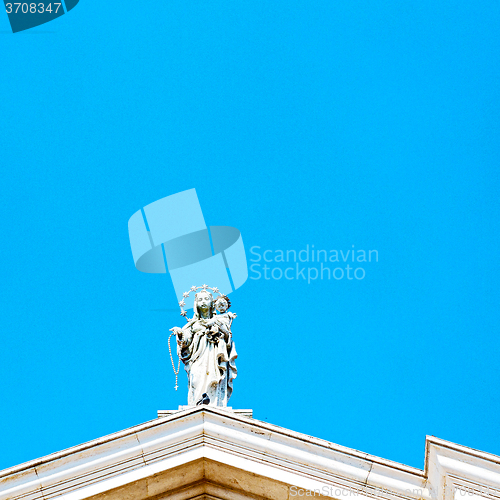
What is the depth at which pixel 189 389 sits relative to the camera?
14.4 metres

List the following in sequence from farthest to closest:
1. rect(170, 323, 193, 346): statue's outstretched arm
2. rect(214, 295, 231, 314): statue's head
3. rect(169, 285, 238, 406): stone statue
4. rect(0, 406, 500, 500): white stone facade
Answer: rect(214, 295, 231, 314): statue's head
rect(170, 323, 193, 346): statue's outstretched arm
rect(169, 285, 238, 406): stone statue
rect(0, 406, 500, 500): white stone facade

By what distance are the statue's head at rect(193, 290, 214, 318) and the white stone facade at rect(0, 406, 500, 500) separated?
137 inches

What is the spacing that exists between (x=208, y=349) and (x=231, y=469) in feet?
10.6

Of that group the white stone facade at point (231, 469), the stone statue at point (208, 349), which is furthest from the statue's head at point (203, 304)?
the white stone facade at point (231, 469)

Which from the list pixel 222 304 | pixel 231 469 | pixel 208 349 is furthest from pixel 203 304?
pixel 231 469

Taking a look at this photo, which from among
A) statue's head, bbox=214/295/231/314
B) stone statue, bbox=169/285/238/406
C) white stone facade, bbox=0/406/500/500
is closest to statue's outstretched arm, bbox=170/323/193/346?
stone statue, bbox=169/285/238/406

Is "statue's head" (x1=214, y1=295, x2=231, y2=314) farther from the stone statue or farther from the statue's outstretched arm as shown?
the statue's outstretched arm

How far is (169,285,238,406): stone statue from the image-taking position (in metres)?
14.2

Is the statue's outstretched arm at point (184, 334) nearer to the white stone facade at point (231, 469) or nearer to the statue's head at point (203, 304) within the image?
the statue's head at point (203, 304)

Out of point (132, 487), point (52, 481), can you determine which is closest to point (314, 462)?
point (132, 487)

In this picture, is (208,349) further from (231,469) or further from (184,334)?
(231,469)

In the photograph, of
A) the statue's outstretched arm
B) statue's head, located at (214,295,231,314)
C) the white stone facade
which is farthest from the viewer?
statue's head, located at (214,295,231,314)

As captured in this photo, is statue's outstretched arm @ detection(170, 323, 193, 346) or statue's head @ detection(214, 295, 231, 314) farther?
statue's head @ detection(214, 295, 231, 314)

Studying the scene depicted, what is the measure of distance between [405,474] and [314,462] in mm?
1272
